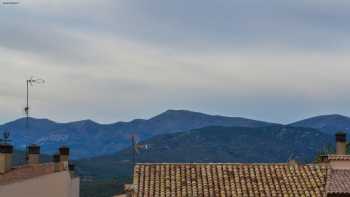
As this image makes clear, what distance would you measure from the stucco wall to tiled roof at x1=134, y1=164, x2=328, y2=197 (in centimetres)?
335

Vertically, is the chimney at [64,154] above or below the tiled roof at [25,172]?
above

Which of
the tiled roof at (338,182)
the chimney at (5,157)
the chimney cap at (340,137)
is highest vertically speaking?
the chimney cap at (340,137)

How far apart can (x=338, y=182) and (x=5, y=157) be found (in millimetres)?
14309

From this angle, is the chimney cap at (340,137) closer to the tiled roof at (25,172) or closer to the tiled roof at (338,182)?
the tiled roof at (338,182)

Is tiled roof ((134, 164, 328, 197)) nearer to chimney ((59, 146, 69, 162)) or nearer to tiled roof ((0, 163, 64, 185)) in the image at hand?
tiled roof ((0, 163, 64, 185))

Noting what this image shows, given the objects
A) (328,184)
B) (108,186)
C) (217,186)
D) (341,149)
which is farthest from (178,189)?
(108,186)

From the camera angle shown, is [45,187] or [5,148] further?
[45,187]

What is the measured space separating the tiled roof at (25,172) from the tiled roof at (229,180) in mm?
3907

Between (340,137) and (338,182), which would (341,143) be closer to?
(340,137)

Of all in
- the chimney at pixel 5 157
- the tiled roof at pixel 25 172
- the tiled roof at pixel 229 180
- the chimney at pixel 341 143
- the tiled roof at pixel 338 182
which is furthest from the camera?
the chimney at pixel 341 143

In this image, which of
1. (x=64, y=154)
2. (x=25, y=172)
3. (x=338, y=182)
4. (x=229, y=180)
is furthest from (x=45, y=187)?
(x=338, y=182)

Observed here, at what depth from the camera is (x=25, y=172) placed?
32.5 metres

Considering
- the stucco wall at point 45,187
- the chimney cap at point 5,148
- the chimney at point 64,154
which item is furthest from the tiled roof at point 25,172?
the chimney at point 64,154

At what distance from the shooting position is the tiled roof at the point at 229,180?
1371 inches
